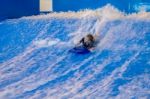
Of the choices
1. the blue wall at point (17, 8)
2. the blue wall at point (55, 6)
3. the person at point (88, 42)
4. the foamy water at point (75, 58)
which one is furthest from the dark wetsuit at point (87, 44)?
the blue wall at point (17, 8)

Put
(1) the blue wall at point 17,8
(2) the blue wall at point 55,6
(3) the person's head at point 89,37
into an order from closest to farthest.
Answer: (3) the person's head at point 89,37 < (2) the blue wall at point 55,6 < (1) the blue wall at point 17,8

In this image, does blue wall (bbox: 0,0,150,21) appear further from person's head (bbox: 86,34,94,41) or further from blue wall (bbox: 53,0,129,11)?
person's head (bbox: 86,34,94,41)

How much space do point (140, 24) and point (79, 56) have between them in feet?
4.20

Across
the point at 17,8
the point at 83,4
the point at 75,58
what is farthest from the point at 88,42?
the point at 17,8

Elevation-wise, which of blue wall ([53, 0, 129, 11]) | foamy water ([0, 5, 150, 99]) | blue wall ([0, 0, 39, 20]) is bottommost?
foamy water ([0, 5, 150, 99])

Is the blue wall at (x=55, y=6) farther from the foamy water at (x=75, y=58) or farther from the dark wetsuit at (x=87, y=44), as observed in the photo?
the dark wetsuit at (x=87, y=44)

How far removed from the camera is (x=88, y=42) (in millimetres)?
5180

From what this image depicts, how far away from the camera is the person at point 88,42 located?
515 cm

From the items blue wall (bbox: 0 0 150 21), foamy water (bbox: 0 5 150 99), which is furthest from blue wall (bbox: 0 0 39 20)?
foamy water (bbox: 0 5 150 99)

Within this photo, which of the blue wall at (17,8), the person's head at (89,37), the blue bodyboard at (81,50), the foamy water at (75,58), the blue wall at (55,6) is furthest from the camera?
the blue wall at (17,8)

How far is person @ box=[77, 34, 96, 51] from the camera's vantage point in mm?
5155

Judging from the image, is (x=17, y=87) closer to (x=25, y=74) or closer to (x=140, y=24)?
(x=25, y=74)

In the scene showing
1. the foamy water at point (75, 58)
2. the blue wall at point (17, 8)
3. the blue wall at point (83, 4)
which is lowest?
the foamy water at point (75, 58)

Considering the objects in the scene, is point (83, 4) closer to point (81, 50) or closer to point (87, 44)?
point (87, 44)
